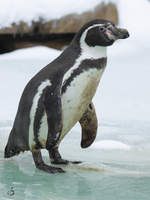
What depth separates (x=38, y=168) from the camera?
289 centimetres

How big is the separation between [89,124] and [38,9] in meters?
4.86

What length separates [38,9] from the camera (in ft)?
25.5

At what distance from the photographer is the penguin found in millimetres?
2717

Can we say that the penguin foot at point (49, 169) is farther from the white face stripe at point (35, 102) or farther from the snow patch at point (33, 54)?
the snow patch at point (33, 54)

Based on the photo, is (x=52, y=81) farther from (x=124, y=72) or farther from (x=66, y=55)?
(x=124, y=72)

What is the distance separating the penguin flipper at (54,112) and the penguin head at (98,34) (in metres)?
0.29

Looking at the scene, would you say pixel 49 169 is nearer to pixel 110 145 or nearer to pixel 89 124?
pixel 89 124

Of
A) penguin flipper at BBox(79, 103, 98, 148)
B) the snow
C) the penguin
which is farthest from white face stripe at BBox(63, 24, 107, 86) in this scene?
the snow

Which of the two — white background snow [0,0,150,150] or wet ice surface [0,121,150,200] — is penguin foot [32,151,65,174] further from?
white background snow [0,0,150,150]

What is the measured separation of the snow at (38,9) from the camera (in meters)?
7.56

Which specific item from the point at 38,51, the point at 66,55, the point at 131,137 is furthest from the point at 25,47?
the point at 66,55

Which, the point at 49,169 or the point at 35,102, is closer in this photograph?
the point at 35,102

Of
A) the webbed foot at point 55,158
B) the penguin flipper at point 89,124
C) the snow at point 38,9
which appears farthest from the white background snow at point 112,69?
the webbed foot at point 55,158

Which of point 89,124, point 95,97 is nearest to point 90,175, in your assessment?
point 89,124
